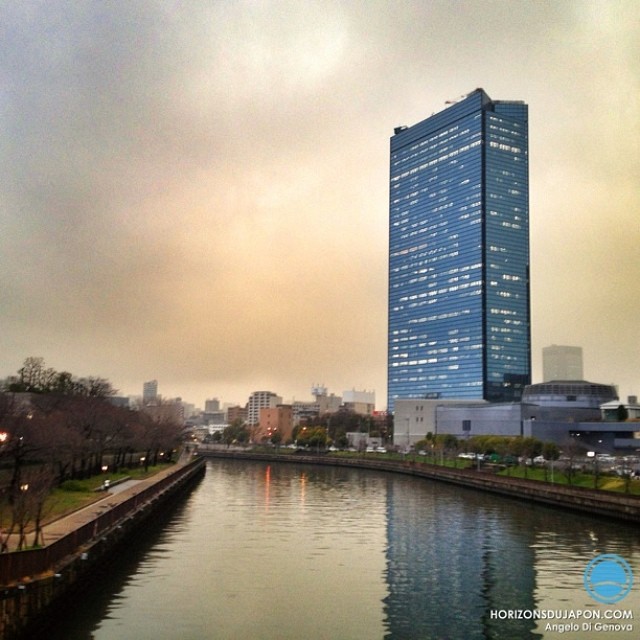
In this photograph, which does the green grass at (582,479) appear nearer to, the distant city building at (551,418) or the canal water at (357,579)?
the canal water at (357,579)

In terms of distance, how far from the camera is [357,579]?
94.7 feet

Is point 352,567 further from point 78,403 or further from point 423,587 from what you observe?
point 78,403

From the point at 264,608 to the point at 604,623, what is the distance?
39.2ft

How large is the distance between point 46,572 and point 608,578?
23726 millimetres

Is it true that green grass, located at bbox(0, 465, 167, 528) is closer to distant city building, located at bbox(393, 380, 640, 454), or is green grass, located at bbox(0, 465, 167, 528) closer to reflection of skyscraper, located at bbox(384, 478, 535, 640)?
reflection of skyscraper, located at bbox(384, 478, 535, 640)

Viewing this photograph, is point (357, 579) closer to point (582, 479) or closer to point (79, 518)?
point (79, 518)

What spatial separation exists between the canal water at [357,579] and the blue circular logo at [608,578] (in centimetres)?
47

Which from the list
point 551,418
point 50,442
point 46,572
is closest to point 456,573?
point 46,572

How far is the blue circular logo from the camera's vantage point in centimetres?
2719

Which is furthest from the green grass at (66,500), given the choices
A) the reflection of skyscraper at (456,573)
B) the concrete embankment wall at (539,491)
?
the concrete embankment wall at (539,491)

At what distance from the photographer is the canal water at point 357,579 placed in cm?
2227

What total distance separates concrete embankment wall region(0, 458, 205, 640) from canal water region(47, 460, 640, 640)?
2.78 ft

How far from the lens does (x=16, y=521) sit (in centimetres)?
2444

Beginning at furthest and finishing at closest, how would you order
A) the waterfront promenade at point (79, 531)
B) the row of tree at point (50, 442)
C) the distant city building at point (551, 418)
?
the distant city building at point (551, 418)
the row of tree at point (50, 442)
the waterfront promenade at point (79, 531)
